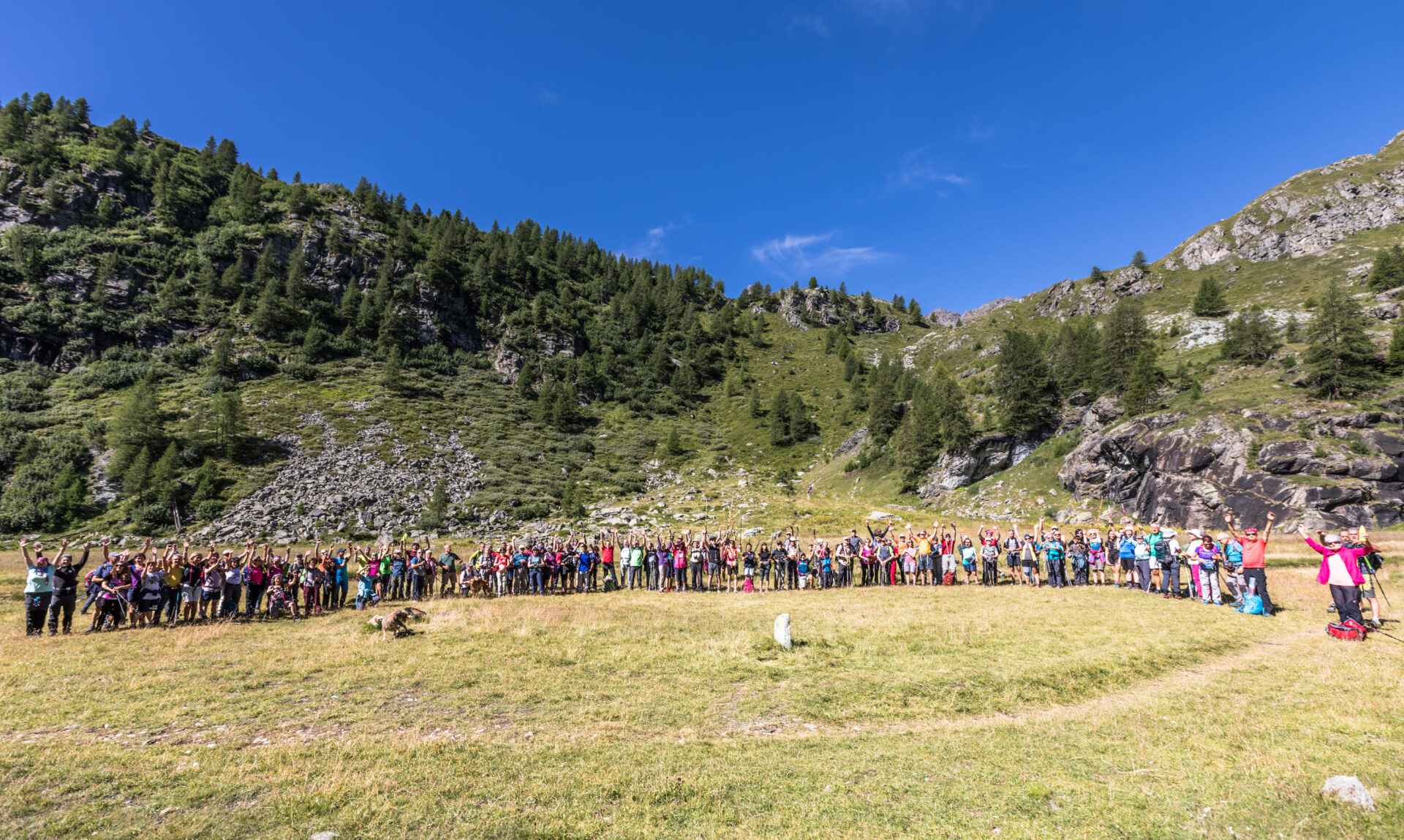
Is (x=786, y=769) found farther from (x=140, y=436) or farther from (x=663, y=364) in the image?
(x=663, y=364)

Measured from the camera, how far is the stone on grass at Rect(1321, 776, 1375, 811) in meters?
5.50

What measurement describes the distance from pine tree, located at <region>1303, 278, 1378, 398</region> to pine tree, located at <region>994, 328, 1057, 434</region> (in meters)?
21.4

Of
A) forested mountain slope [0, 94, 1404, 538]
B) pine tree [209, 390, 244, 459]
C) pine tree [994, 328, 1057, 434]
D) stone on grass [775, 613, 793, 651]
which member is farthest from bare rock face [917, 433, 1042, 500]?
pine tree [209, 390, 244, 459]

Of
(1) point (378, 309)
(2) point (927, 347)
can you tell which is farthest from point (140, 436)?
(2) point (927, 347)

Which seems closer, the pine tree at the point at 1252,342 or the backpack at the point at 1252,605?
the backpack at the point at 1252,605

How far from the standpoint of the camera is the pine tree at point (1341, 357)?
41750 mm

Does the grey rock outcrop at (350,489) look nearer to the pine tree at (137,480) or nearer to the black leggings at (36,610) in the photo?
the pine tree at (137,480)

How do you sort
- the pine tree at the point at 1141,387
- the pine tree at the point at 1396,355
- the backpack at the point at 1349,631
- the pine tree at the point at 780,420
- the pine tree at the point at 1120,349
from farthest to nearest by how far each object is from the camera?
the pine tree at the point at 780,420
the pine tree at the point at 1120,349
the pine tree at the point at 1141,387
the pine tree at the point at 1396,355
the backpack at the point at 1349,631

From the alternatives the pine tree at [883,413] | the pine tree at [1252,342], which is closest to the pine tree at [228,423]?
the pine tree at [883,413]

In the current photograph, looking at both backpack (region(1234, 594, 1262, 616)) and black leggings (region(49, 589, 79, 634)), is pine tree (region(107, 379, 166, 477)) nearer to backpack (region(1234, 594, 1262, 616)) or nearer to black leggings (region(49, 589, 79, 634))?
black leggings (region(49, 589, 79, 634))

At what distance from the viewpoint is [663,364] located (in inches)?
4557

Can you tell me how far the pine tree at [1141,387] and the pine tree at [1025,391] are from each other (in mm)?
8999

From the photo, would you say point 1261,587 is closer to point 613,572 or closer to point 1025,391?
point 613,572

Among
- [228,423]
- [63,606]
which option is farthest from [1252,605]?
[228,423]
